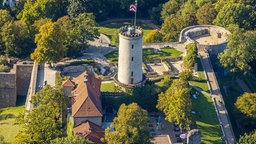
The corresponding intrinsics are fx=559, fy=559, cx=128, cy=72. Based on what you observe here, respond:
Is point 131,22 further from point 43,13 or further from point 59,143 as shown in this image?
point 59,143

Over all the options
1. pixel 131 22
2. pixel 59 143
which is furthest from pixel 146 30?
pixel 59 143

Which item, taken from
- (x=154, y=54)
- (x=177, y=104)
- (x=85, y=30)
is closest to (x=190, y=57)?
(x=154, y=54)

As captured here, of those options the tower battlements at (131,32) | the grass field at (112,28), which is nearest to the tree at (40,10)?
the grass field at (112,28)

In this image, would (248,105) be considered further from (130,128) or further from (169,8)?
(169,8)

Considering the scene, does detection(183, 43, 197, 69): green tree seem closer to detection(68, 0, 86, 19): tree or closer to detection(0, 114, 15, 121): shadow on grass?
detection(0, 114, 15, 121): shadow on grass

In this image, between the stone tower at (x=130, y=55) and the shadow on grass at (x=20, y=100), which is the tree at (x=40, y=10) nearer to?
the shadow on grass at (x=20, y=100)

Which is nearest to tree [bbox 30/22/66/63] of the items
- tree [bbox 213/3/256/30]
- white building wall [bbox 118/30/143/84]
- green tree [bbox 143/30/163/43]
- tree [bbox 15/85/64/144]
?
tree [bbox 15/85/64/144]
